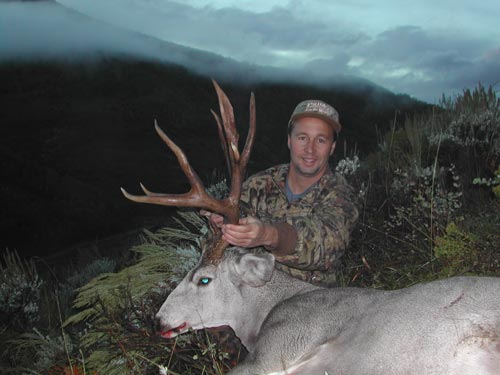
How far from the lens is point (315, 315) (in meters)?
3.14

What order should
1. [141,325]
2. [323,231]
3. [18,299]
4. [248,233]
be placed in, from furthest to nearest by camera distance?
[18,299], [141,325], [323,231], [248,233]

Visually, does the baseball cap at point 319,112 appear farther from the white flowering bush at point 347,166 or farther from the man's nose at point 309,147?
the white flowering bush at point 347,166

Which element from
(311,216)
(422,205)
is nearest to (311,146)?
(311,216)

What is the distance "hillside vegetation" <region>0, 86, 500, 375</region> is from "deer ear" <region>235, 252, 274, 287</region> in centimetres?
50

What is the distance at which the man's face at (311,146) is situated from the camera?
455 centimetres

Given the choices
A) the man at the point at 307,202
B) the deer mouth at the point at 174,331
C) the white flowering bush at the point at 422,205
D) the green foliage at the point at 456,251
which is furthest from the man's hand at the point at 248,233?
the white flowering bush at the point at 422,205

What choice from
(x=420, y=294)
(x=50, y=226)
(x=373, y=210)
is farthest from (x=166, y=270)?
(x=50, y=226)

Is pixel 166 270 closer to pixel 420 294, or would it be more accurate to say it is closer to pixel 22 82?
Answer: pixel 420 294

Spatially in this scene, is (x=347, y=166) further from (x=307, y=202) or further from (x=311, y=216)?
(x=311, y=216)

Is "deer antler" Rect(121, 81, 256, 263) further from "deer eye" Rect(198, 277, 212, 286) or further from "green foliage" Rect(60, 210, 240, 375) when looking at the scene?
"green foliage" Rect(60, 210, 240, 375)

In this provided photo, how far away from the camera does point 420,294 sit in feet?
9.01

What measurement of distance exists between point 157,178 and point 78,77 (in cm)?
1492

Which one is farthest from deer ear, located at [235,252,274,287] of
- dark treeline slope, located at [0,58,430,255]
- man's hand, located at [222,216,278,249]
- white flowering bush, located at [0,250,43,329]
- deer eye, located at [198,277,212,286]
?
dark treeline slope, located at [0,58,430,255]

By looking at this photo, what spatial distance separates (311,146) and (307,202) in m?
0.48
